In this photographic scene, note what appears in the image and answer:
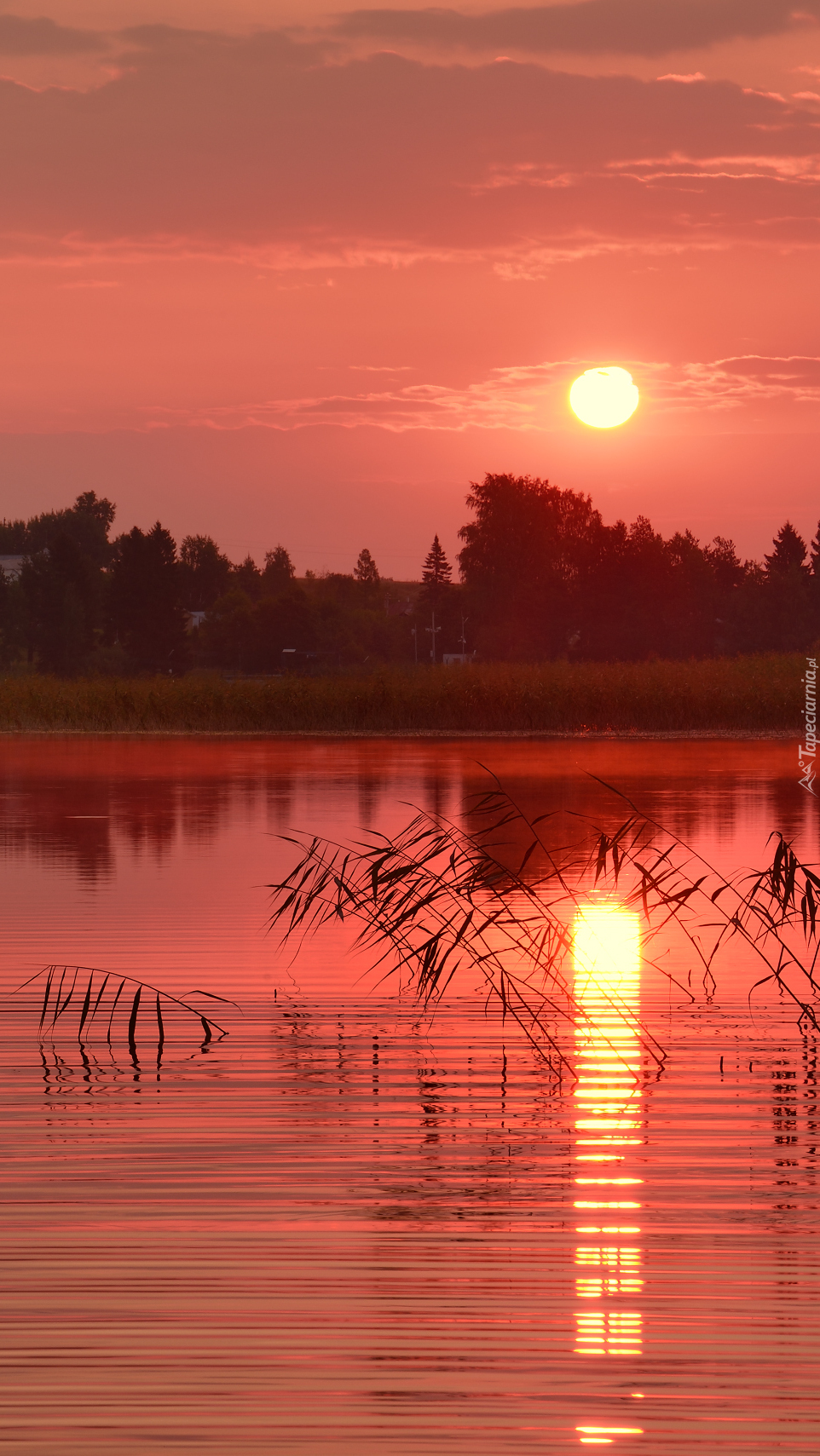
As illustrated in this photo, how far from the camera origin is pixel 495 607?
112812mm

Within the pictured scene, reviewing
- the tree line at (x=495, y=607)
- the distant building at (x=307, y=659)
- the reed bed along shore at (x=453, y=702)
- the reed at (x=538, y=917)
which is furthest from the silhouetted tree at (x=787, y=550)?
the reed at (x=538, y=917)

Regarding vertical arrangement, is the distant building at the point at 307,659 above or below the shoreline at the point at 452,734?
above

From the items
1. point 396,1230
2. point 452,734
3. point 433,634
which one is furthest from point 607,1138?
point 433,634

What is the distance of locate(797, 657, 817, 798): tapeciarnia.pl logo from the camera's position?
118ft

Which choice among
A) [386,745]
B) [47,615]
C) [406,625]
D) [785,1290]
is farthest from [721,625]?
[785,1290]

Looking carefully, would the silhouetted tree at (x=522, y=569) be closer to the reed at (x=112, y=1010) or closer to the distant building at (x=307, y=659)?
the distant building at (x=307, y=659)

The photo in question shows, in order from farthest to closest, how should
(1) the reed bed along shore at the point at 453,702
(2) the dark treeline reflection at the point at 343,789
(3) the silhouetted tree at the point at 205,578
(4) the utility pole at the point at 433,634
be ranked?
(3) the silhouetted tree at the point at 205,578
(4) the utility pole at the point at 433,634
(1) the reed bed along shore at the point at 453,702
(2) the dark treeline reflection at the point at 343,789

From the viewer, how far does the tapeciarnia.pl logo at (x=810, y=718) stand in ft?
118

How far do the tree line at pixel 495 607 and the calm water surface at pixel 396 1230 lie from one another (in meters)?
84.2

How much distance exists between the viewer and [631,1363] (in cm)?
449

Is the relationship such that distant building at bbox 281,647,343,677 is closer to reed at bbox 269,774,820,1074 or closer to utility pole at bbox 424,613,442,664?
utility pole at bbox 424,613,442,664

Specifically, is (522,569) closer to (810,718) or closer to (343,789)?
(810,718)

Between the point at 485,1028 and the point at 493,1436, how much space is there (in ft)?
17.1

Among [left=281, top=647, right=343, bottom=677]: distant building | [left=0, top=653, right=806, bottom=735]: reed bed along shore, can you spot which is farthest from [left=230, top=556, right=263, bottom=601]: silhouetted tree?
[left=0, top=653, right=806, bottom=735]: reed bed along shore
